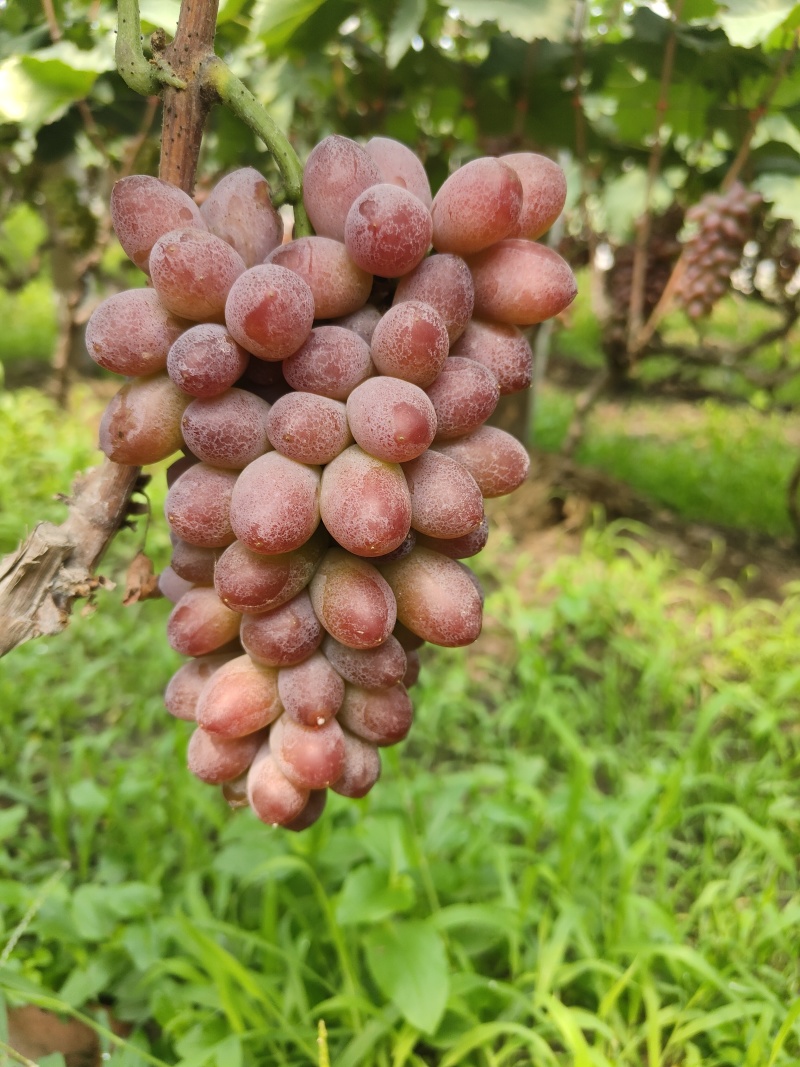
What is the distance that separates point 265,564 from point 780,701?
2.04 metres

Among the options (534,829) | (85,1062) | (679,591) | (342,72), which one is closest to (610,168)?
(342,72)

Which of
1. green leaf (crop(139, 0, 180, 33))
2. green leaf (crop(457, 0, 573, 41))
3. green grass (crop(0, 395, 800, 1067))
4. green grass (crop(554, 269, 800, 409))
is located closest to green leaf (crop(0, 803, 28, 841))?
green grass (crop(0, 395, 800, 1067))

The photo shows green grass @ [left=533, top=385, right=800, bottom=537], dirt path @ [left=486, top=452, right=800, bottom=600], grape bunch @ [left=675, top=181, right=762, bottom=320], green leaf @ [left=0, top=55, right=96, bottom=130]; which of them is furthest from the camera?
green grass @ [left=533, top=385, right=800, bottom=537]

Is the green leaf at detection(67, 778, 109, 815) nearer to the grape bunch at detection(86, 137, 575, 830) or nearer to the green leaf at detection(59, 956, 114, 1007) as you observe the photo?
the green leaf at detection(59, 956, 114, 1007)

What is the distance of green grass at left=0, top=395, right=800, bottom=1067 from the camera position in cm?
121

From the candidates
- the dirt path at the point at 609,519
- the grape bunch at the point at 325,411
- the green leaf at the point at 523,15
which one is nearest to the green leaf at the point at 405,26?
the green leaf at the point at 523,15

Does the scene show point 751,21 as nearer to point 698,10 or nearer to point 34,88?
point 698,10

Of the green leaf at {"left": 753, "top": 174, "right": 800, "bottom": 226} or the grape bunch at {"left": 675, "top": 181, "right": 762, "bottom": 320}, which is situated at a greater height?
the green leaf at {"left": 753, "top": 174, "right": 800, "bottom": 226}

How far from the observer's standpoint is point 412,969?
3.73 feet

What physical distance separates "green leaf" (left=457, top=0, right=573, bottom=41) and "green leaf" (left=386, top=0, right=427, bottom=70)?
17cm

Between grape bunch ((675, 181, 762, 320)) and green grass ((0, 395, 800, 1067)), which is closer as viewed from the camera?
green grass ((0, 395, 800, 1067))

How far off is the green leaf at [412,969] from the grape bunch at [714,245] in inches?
63.0

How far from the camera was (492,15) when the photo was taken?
4.84 ft

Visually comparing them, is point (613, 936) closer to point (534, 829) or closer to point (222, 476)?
point (534, 829)
